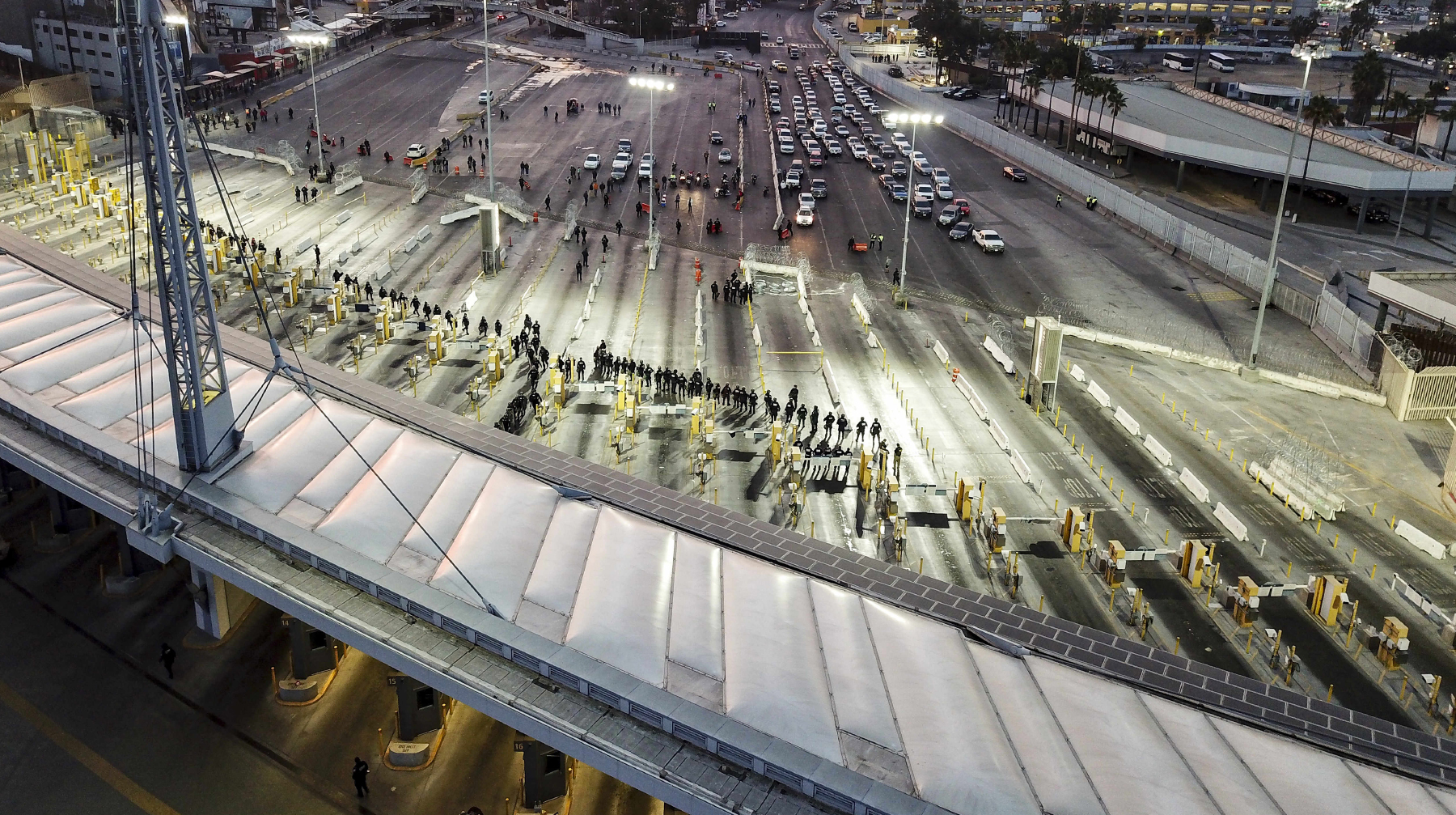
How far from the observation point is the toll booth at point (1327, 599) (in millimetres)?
34375

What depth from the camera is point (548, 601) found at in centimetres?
2522

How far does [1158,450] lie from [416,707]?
1164 inches

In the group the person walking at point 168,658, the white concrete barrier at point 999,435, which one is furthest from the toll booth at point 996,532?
the person walking at point 168,658

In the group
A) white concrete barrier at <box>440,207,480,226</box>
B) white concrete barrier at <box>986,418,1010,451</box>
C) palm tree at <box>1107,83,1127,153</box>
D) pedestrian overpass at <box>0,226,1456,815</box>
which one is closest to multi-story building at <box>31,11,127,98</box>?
white concrete barrier at <box>440,207,480,226</box>

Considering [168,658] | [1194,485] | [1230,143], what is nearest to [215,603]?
[168,658]

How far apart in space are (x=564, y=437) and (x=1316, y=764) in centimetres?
2887

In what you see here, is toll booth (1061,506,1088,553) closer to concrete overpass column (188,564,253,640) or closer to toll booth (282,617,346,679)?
toll booth (282,617,346,679)

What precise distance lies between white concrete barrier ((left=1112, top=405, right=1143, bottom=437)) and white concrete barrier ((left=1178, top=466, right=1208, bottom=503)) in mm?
3741

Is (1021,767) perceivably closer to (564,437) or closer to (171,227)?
(171,227)

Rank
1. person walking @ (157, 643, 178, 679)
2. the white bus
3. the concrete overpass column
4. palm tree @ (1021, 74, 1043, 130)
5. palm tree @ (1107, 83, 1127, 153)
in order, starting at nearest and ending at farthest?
person walking @ (157, 643, 178, 679) < the concrete overpass column < palm tree @ (1107, 83, 1127, 153) < palm tree @ (1021, 74, 1043, 130) < the white bus

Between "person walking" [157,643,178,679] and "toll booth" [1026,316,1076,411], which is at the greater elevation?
"toll booth" [1026,316,1076,411]

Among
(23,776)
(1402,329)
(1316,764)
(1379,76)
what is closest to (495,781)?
(23,776)

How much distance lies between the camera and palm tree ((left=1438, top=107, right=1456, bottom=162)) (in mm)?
92875

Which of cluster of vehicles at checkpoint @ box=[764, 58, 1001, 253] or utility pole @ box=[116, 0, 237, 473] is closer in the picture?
utility pole @ box=[116, 0, 237, 473]
